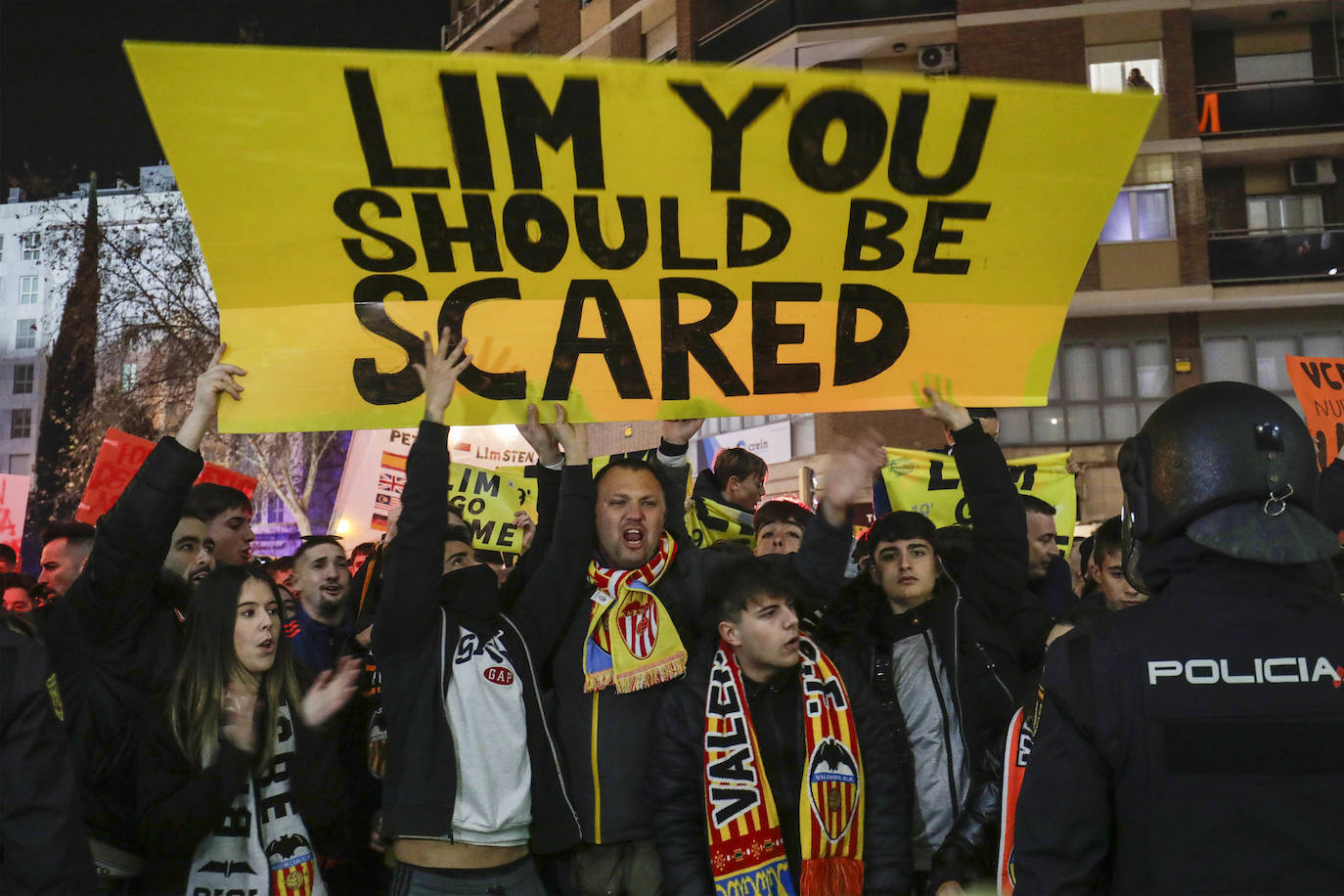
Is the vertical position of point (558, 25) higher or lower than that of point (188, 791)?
higher

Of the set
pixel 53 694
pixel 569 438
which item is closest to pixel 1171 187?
pixel 569 438

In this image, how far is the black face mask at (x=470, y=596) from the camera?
4078 mm

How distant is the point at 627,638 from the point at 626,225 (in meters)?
1.47

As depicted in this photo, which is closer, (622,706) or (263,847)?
(263,847)

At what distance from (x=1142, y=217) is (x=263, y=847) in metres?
25.8

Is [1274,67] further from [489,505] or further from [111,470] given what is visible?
[111,470]

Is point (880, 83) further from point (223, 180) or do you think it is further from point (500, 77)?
point (223, 180)

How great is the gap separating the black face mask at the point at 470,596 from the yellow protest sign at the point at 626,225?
55cm

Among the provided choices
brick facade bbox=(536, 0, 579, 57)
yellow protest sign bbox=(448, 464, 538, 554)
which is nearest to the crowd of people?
yellow protest sign bbox=(448, 464, 538, 554)

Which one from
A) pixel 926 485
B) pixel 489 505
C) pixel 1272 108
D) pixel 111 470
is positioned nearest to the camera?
pixel 926 485

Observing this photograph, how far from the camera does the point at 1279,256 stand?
2572 centimetres

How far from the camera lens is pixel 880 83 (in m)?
4.20

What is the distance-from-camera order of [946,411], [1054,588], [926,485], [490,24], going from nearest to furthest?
[946,411], [1054,588], [926,485], [490,24]

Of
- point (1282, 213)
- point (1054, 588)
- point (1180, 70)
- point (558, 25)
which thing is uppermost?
point (558, 25)
